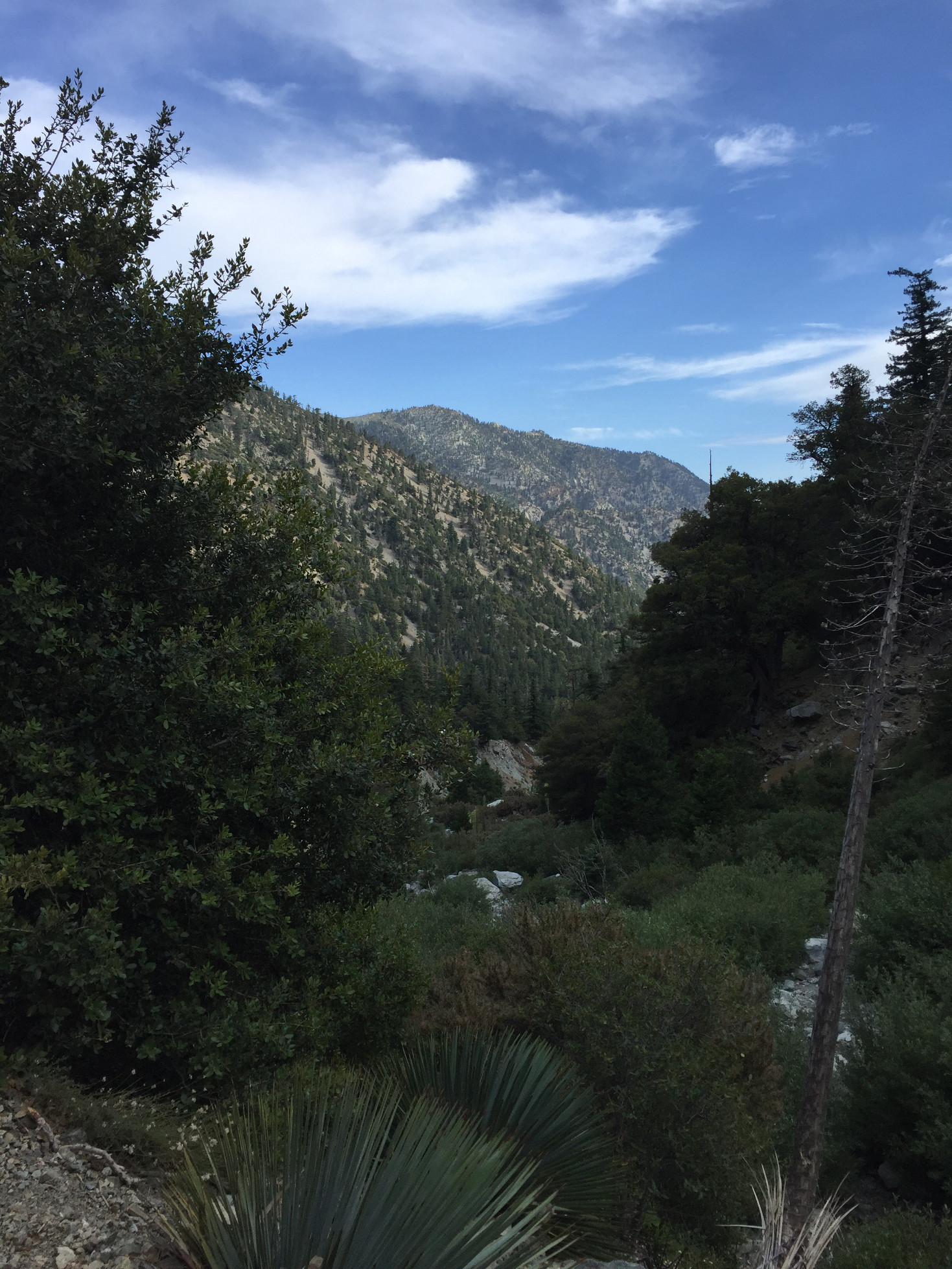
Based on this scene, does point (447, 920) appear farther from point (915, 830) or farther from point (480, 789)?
point (480, 789)

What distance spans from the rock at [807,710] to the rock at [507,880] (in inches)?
501

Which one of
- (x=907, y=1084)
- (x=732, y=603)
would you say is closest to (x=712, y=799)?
(x=732, y=603)

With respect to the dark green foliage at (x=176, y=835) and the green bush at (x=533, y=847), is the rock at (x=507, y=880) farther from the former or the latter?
the dark green foliage at (x=176, y=835)

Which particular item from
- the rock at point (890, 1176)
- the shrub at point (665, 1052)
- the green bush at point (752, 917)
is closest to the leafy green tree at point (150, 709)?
the shrub at point (665, 1052)

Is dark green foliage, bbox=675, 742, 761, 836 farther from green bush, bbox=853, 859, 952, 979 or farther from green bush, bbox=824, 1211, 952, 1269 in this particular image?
green bush, bbox=824, 1211, 952, 1269

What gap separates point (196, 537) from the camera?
243 inches

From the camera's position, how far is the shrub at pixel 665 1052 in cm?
686

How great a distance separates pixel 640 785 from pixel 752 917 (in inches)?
473

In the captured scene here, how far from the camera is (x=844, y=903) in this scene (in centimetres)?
832

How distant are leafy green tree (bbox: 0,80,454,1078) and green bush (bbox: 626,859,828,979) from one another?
906 cm

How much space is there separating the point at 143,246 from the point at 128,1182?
634 cm

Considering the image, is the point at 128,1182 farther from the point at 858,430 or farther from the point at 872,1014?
the point at 858,430

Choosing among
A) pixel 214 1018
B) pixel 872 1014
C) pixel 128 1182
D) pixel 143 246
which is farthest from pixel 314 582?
pixel 872 1014

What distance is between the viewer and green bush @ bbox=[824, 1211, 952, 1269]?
6.47 metres
